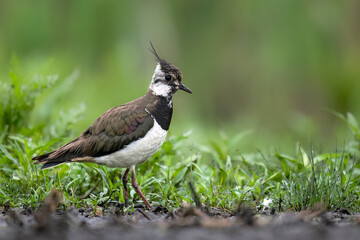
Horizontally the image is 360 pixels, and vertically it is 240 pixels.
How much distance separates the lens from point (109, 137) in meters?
5.37

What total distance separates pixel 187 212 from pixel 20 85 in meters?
3.62

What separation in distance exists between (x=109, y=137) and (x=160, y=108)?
630 mm

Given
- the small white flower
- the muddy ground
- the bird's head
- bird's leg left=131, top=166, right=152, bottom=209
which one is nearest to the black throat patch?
the bird's head

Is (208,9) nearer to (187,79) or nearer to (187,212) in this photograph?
(187,79)

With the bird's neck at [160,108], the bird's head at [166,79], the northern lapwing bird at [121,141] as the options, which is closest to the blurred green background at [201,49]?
the bird's head at [166,79]

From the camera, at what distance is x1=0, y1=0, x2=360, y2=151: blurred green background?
1170 centimetres

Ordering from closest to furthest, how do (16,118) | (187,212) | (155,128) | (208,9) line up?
1. (187,212)
2. (155,128)
3. (16,118)
4. (208,9)

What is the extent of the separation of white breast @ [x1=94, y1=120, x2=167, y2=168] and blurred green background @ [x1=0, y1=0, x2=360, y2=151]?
4.55 meters

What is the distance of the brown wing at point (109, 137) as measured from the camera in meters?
5.31

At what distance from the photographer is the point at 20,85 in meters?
6.70

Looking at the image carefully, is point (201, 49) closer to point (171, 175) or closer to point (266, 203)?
point (171, 175)

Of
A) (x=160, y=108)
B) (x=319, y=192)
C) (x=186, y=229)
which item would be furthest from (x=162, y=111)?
(x=186, y=229)

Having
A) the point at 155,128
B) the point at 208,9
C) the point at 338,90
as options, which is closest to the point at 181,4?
the point at 208,9

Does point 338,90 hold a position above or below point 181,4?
below
